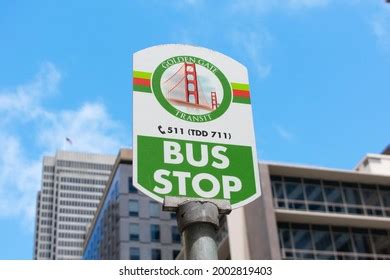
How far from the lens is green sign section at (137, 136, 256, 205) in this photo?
16.0ft

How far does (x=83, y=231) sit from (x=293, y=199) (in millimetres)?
140216

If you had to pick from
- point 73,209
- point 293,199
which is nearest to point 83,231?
point 73,209

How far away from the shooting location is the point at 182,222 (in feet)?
15.5

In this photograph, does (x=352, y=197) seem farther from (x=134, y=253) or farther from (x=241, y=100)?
(x=134, y=253)

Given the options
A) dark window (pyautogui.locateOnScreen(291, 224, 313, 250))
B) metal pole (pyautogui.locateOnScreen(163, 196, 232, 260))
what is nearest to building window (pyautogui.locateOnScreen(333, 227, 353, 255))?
dark window (pyautogui.locateOnScreen(291, 224, 313, 250))

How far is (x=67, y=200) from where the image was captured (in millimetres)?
178375

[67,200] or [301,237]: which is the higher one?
[67,200]

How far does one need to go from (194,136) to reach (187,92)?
0.40 m

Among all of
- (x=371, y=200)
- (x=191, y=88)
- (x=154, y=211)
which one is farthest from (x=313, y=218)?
(x=154, y=211)

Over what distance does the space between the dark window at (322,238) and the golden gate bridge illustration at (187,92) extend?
31767 mm

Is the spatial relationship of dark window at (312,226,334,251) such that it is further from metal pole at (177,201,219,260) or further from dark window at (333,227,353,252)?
metal pole at (177,201,219,260)

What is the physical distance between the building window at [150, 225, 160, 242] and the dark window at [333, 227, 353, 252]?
42.5 m

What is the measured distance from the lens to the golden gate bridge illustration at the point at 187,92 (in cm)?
519
